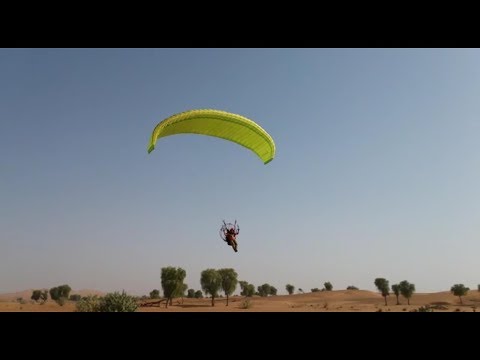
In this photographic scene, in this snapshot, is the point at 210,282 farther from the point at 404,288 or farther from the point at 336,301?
the point at 404,288

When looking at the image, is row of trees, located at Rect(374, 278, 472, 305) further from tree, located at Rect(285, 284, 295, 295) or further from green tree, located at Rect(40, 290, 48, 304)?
green tree, located at Rect(40, 290, 48, 304)

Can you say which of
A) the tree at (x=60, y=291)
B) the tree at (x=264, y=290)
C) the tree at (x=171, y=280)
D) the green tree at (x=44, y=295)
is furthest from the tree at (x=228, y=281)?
the green tree at (x=44, y=295)

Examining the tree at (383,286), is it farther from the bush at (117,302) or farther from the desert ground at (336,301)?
the bush at (117,302)

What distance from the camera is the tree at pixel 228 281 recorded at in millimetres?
63094

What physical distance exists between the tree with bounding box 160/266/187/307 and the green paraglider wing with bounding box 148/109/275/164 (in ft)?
132

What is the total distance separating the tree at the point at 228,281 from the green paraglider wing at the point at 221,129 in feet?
163

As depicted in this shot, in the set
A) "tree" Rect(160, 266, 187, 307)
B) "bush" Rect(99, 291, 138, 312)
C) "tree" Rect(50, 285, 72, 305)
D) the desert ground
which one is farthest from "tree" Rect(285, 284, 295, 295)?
"bush" Rect(99, 291, 138, 312)

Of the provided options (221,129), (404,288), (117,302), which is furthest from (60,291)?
(221,129)

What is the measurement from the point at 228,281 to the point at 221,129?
51.3 m

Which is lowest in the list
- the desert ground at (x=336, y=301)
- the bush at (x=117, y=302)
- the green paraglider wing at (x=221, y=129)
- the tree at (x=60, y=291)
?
the desert ground at (x=336, y=301)

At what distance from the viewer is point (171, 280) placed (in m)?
52.8

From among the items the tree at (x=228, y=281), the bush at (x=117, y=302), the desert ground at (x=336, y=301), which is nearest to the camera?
the bush at (x=117, y=302)
